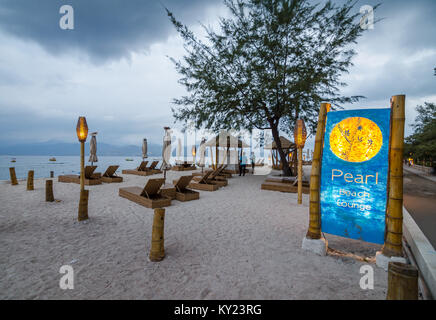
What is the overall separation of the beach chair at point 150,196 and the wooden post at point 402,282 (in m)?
5.45

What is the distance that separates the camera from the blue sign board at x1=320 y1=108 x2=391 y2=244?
9.82ft

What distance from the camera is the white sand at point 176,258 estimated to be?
7.97 feet

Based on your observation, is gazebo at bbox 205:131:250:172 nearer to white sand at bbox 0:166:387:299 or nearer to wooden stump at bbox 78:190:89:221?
white sand at bbox 0:166:387:299

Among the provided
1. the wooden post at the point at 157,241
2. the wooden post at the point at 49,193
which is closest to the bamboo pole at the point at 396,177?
the wooden post at the point at 157,241

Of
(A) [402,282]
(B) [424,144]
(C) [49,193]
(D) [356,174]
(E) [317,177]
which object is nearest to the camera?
(A) [402,282]

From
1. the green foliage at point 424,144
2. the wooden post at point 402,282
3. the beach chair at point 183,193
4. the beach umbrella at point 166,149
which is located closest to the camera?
the wooden post at point 402,282

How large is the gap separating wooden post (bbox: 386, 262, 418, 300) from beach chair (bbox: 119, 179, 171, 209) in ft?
17.9

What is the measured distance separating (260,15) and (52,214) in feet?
47.8

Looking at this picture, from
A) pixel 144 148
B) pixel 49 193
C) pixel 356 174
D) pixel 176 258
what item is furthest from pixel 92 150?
pixel 356 174

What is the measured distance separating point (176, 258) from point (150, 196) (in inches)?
153

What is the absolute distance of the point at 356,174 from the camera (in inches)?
123

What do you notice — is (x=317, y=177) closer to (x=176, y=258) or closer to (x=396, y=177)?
(x=396, y=177)

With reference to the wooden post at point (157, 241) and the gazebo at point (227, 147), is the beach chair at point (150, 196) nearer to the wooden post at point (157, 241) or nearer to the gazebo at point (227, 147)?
the wooden post at point (157, 241)
